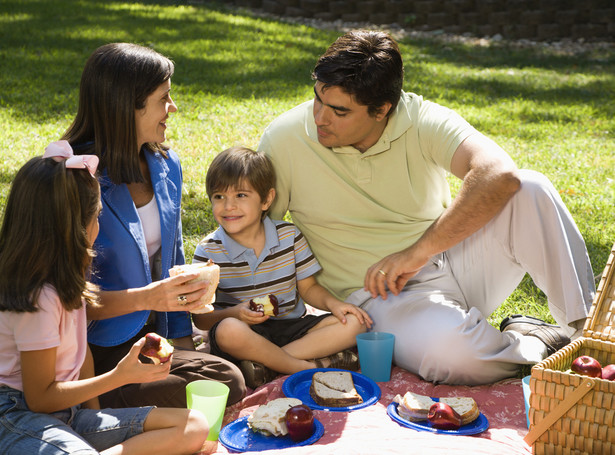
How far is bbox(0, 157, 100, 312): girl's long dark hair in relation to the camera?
2529 mm

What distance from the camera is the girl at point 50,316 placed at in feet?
8.16

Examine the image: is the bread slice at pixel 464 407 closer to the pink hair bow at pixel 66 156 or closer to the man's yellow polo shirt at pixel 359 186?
the man's yellow polo shirt at pixel 359 186

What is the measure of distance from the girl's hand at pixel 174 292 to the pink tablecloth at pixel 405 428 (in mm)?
593

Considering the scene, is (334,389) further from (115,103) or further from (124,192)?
(115,103)

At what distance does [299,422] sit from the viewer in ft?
9.55

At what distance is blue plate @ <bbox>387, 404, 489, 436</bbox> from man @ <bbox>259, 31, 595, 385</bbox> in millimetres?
415

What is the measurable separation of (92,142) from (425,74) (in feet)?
26.9

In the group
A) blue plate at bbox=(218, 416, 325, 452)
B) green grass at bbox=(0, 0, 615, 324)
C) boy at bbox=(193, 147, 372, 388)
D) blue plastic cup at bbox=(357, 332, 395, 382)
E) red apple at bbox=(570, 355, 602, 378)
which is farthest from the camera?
green grass at bbox=(0, 0, 615, 324)

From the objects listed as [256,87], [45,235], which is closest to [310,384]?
[45,235]

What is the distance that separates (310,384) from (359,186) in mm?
1038

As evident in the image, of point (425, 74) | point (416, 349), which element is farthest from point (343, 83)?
point (425, 74)

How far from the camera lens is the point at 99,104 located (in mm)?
3160

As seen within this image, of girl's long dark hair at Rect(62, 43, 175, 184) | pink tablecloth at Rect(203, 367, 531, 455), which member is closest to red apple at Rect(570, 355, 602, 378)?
pink tablecloth at Rect(203, 367, 531, 455)

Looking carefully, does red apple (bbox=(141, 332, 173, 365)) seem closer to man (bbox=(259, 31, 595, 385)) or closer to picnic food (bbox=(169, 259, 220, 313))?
picnic food (bbox=(169, 259, 220, 313))
